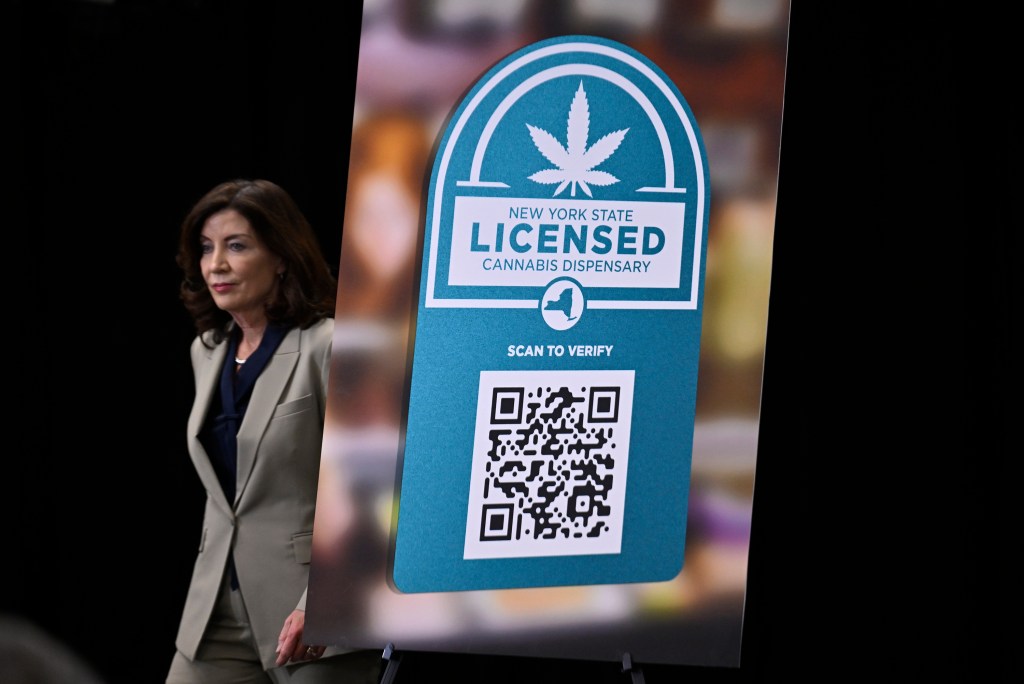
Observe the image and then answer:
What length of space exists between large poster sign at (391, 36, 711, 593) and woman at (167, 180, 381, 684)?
373mm

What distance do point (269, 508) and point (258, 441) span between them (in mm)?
124

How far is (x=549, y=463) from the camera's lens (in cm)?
197

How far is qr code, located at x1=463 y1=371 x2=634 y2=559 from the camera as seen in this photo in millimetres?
1935

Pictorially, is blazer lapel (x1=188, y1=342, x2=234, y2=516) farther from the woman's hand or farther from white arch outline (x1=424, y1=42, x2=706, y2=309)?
white arch outline (x1=424, y1=42, x2=706, y2=309)

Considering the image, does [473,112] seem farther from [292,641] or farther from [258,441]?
[292,641]

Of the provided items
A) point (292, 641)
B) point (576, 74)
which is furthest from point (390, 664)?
point (576, 74)

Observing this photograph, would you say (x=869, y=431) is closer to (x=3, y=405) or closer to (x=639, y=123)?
(x=639, y=123)

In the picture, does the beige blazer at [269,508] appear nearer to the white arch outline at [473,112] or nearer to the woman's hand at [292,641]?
the woman's hand at [292,641]

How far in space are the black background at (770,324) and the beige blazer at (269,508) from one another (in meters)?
0.92

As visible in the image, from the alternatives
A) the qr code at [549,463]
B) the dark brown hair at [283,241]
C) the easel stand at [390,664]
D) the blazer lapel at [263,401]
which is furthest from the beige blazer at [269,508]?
the qr code at [549,463]

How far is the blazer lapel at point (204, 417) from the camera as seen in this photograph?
2242 millimetres

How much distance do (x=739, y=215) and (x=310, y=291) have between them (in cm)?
88

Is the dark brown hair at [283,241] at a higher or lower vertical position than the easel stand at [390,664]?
higher

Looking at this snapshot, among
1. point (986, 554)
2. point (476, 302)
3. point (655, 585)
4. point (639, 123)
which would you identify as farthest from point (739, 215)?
point (986, 554)
